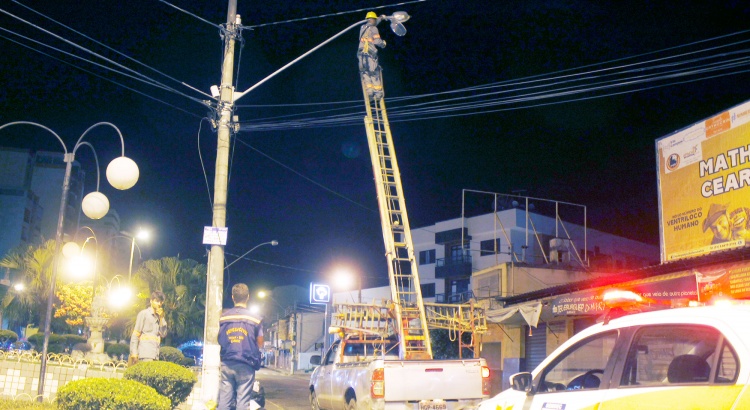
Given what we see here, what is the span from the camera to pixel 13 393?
1265 centimetres

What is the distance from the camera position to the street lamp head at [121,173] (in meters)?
11.4

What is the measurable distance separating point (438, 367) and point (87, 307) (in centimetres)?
2603

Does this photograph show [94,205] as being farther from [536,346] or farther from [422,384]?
[536,346]

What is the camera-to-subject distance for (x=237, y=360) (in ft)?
24.2

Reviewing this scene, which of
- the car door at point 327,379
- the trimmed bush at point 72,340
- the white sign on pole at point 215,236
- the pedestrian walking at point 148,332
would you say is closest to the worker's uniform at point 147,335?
the pedestrian walking at point 148,332

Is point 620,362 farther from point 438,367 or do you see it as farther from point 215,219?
point 215,219

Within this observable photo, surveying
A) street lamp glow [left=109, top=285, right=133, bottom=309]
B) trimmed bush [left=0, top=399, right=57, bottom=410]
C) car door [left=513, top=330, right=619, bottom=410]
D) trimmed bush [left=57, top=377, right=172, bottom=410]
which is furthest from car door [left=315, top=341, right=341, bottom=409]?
street lamp glow [left=109, top=285, right=133, bottom=309]

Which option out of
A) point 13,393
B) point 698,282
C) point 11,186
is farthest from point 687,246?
point 11,186

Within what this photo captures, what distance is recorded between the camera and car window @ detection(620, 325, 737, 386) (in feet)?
13.1

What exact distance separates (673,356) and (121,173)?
9.48m

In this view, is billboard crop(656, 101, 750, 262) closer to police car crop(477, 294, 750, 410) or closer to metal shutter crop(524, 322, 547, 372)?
metal shutter crop(524, 322, 547, 372)

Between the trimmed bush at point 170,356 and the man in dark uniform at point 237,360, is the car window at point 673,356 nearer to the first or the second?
the man in dark uniform at point 237,360

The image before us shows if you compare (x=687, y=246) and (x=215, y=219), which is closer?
(x=215, y=219)

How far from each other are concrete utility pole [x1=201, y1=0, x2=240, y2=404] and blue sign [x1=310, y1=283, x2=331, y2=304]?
39.8 metres
